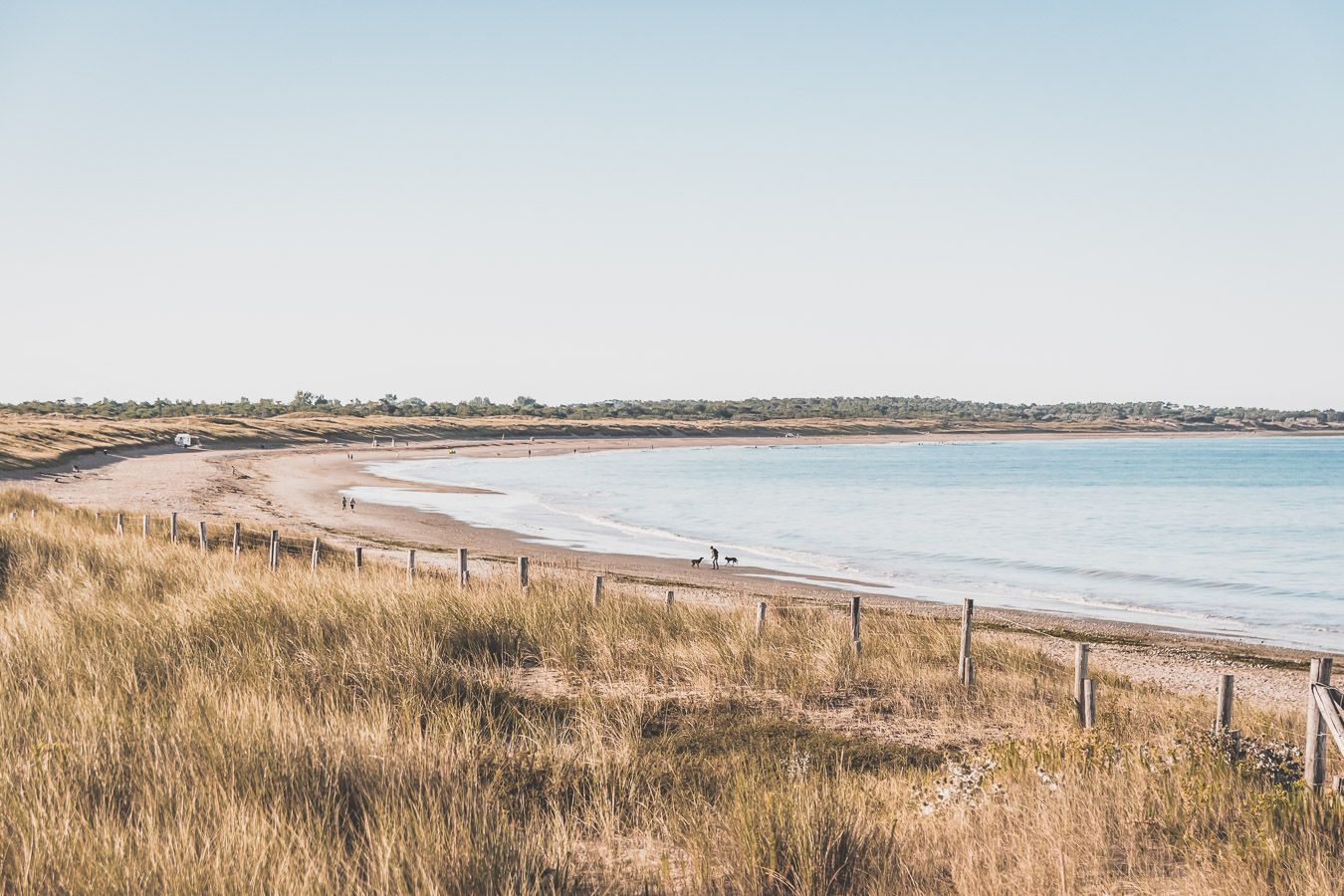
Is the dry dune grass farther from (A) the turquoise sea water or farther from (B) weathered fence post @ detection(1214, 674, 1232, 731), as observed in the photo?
(A) the turquoise sea water

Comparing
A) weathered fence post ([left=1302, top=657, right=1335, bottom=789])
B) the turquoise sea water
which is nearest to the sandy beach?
the turquoise sea water

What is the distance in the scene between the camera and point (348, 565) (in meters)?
20.6

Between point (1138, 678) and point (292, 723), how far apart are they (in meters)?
13.0

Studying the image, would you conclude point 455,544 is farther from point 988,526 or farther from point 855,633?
point 988,526

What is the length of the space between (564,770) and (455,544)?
2675 centimetres

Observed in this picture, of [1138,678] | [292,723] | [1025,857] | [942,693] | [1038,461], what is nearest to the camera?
[1025,857]

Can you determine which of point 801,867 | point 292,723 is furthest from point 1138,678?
point 292,723

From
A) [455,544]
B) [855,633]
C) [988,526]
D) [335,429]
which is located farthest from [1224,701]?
[335,429]

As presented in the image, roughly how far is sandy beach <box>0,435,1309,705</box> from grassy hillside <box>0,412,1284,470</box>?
144 inches

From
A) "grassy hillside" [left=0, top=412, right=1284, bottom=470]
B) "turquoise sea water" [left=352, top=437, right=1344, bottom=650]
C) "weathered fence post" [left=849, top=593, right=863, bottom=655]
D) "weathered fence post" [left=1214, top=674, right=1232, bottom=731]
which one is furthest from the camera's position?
"grassy hillside" [left=0, top=412, right=1284, bottom=470]

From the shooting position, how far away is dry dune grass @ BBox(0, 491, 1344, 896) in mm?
4844

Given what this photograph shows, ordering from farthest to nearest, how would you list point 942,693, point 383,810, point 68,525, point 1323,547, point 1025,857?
point 1323,547 < point 68,525 < point 942,693 < point 1025,857 < point 383,810

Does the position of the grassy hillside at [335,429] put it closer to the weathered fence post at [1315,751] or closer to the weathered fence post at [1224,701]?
the weathered fence post at [1224,701]

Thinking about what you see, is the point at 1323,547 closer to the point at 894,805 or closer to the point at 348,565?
the point at 348,565
